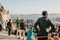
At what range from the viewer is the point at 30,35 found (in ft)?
43.5

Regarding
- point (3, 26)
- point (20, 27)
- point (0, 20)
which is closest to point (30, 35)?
point (20, 27)

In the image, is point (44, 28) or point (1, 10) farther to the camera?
point (1, 10)

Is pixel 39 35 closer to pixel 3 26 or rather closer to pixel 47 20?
pixel 47 20

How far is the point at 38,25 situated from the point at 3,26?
69.9 feet

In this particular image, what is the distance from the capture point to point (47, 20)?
9055 mm

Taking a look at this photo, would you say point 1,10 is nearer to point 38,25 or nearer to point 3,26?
point 3,26

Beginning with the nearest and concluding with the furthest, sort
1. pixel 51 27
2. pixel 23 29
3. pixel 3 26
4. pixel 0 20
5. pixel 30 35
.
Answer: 1. pixel 51 27
2. pixel 30 35
3. pixel 23 29
4. pixel 3 26
5. pixel 0 20

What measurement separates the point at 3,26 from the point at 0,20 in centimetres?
263

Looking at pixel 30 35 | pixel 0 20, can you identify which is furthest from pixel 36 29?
pixel 0 20

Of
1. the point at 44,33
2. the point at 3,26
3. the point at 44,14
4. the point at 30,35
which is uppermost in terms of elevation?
the point at 44,14

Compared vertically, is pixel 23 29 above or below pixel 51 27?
below

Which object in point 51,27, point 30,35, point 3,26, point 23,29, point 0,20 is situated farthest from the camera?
point 0,20

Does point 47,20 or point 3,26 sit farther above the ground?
point 47,20

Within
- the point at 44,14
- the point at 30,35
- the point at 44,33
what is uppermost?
the point at 44,14
